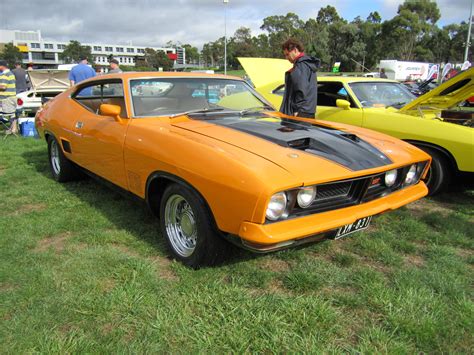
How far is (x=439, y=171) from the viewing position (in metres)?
4.33

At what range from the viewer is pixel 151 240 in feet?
10.8

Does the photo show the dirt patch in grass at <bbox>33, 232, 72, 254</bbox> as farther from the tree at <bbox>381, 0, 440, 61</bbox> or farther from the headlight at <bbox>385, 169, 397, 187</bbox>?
the tree at <bbox>381, 0, 440, 61</bbox>

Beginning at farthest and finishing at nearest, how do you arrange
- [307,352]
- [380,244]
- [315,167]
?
[380,244] < [315,167] < [307,352]

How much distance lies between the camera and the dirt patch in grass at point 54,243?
10.3 ft

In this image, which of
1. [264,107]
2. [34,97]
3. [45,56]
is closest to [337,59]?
[34,97]

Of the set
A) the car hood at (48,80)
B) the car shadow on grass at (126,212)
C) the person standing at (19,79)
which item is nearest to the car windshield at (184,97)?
the car shadow on grass at (126,212)

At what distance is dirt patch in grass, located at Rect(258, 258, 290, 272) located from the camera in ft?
9.23

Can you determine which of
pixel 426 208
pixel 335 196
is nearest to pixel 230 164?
pixel 335 196

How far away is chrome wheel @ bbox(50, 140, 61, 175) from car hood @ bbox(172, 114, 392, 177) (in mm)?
2472

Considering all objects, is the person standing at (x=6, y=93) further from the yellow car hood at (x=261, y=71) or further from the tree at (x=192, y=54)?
the tree at (x=192, y=54)

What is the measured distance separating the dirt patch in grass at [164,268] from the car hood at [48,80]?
9139 millimetres

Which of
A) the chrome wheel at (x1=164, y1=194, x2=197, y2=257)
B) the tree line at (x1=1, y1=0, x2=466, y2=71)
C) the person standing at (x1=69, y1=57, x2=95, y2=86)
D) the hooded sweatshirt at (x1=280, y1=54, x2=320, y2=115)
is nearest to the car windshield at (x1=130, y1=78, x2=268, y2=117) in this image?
the hooded sweatshirt at (x1=280, y1=54, x2=320, y2=115)

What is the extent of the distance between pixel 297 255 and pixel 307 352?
108 centimetres

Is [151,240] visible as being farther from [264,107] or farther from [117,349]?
[264,107]
